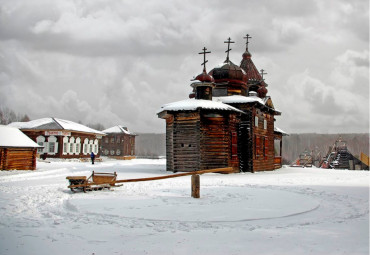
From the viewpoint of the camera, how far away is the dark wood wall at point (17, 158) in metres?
24.0

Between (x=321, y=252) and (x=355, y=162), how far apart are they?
1867 inches

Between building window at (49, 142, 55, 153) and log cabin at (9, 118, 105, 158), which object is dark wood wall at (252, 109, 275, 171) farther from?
building window at (49, 142, 55, 153)

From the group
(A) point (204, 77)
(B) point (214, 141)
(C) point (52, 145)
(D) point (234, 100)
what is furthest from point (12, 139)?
(D) point (234, 100)

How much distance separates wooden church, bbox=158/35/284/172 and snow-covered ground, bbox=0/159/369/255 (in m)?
11.1

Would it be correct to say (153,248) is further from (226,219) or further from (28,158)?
(28,158)

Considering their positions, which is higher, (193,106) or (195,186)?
(193,106)

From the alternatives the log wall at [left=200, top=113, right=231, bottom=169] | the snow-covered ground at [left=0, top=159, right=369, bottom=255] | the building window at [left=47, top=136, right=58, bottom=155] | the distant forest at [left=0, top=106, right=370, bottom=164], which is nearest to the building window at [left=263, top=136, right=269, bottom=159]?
the log wall at [left=200, top=113, right=231, bottom=169]

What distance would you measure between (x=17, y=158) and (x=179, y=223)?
20002 millimetres

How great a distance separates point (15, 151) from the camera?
81.9 feet

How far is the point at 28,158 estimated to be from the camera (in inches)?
1024

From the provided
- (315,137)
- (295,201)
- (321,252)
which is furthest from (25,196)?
(315,137)

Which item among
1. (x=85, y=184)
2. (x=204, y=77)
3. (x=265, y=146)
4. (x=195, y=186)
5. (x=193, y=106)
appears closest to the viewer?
(x=195, y=186)

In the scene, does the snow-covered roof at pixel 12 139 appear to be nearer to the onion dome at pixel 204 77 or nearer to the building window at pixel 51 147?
the onion dome at pixel 204 77

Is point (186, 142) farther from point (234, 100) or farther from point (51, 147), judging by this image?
point (51, 147)
